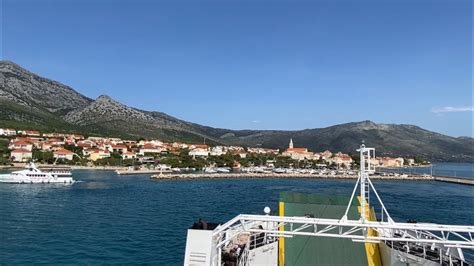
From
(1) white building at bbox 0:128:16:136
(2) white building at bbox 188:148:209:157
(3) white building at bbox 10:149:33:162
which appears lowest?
(3) white building at bbox 10:149:33:162

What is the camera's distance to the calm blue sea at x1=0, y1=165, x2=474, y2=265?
20.1 meters

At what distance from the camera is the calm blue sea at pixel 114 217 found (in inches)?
790

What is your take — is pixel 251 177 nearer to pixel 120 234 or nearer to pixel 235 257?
pixel 120 234

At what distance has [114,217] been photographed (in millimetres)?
30859

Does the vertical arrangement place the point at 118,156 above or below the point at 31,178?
above

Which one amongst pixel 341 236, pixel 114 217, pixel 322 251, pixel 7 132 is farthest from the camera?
pixel 7 132

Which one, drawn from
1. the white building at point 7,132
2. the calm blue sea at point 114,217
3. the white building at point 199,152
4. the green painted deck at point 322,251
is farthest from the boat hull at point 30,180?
the white building at point 199,152

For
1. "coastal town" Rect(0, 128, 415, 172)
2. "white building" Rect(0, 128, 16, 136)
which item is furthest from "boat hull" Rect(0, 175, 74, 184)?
"white building" Rect(0, 128, 16, 136)

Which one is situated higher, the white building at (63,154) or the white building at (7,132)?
the white building at (7,132)

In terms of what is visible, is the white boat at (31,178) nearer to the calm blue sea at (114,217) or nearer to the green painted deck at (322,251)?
the calm blue sea at (114,217)

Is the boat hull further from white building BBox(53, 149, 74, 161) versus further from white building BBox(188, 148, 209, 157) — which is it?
white building BBox(188, 148, 209, 157)

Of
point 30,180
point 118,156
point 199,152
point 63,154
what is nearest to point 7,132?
point 63,154

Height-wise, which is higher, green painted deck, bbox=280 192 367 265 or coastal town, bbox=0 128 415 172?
coastal town, bbox=0 128 415 172

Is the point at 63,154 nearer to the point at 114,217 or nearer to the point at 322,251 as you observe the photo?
the point at 114,217
